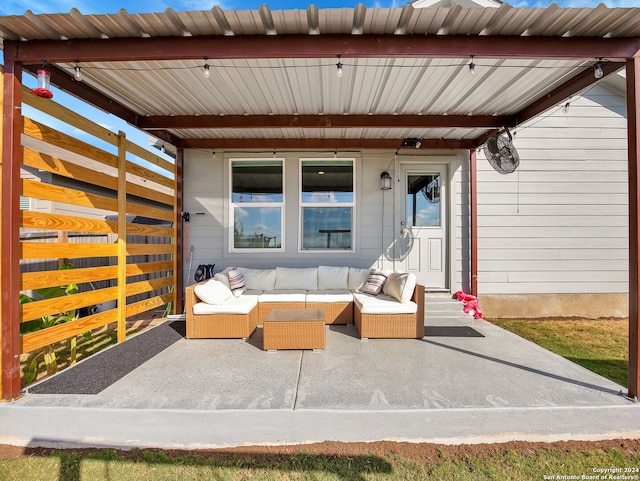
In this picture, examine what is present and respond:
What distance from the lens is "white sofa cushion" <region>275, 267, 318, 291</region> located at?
→ 480 centimetres

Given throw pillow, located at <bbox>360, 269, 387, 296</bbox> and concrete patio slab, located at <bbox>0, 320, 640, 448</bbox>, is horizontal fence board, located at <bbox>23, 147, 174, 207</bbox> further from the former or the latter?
throw pillow, located at <bbox>360, 269, 387, 296</bbox>

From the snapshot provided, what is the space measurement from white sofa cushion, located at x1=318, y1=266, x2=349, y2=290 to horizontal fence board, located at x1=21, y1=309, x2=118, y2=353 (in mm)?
2773

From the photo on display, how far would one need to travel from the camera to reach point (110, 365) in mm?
2965

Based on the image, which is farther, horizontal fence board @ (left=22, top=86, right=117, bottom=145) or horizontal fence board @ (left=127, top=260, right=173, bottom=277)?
horizontal fence board @ (left=127, top=260, right=173, bottom=277)

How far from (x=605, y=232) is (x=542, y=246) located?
1.17m

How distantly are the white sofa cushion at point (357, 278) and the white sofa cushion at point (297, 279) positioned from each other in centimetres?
55

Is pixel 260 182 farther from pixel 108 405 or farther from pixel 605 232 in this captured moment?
pixel 605 232

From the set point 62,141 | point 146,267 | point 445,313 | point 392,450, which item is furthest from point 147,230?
point 445,313

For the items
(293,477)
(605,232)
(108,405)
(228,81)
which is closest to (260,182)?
(228,81)

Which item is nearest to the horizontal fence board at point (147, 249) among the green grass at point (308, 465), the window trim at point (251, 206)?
the window trim at point (251, 206)

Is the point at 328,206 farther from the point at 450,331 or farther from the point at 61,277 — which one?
the point at 61,277

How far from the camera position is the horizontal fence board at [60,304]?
8.50ft

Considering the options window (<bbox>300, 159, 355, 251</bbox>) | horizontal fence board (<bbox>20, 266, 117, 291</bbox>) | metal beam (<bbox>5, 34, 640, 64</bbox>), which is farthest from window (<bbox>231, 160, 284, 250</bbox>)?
metal beam (<bbox>5, 34, 640, 64</bbox>)

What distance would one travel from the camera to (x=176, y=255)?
5020 millimetres
